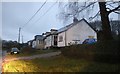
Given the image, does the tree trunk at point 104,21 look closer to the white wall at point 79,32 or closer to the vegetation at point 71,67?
the vegetation at point 71,67

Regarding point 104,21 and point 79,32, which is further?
point 79,32

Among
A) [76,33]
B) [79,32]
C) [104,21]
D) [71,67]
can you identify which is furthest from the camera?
[79,32]

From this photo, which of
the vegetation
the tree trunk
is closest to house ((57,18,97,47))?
the tree trunk

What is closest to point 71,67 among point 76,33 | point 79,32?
point 76,33

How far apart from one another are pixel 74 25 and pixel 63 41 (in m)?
4.39

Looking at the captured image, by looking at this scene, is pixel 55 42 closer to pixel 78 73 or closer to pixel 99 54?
pixel 99 54

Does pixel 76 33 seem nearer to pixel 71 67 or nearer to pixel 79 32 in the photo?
pixel 79 32

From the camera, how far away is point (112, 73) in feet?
44.5

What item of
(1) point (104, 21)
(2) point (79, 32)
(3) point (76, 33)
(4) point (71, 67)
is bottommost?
(4) point (71, 67)

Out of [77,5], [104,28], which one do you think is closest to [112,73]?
[104,28]

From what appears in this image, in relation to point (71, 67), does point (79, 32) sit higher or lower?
higher

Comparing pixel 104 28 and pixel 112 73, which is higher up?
pixel 104 28

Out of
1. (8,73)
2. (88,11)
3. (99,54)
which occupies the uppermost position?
(88,11)

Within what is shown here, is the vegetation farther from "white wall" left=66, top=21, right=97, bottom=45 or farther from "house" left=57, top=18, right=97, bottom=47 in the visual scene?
"white wall" left=66, top=21, right=97, bottom=45
